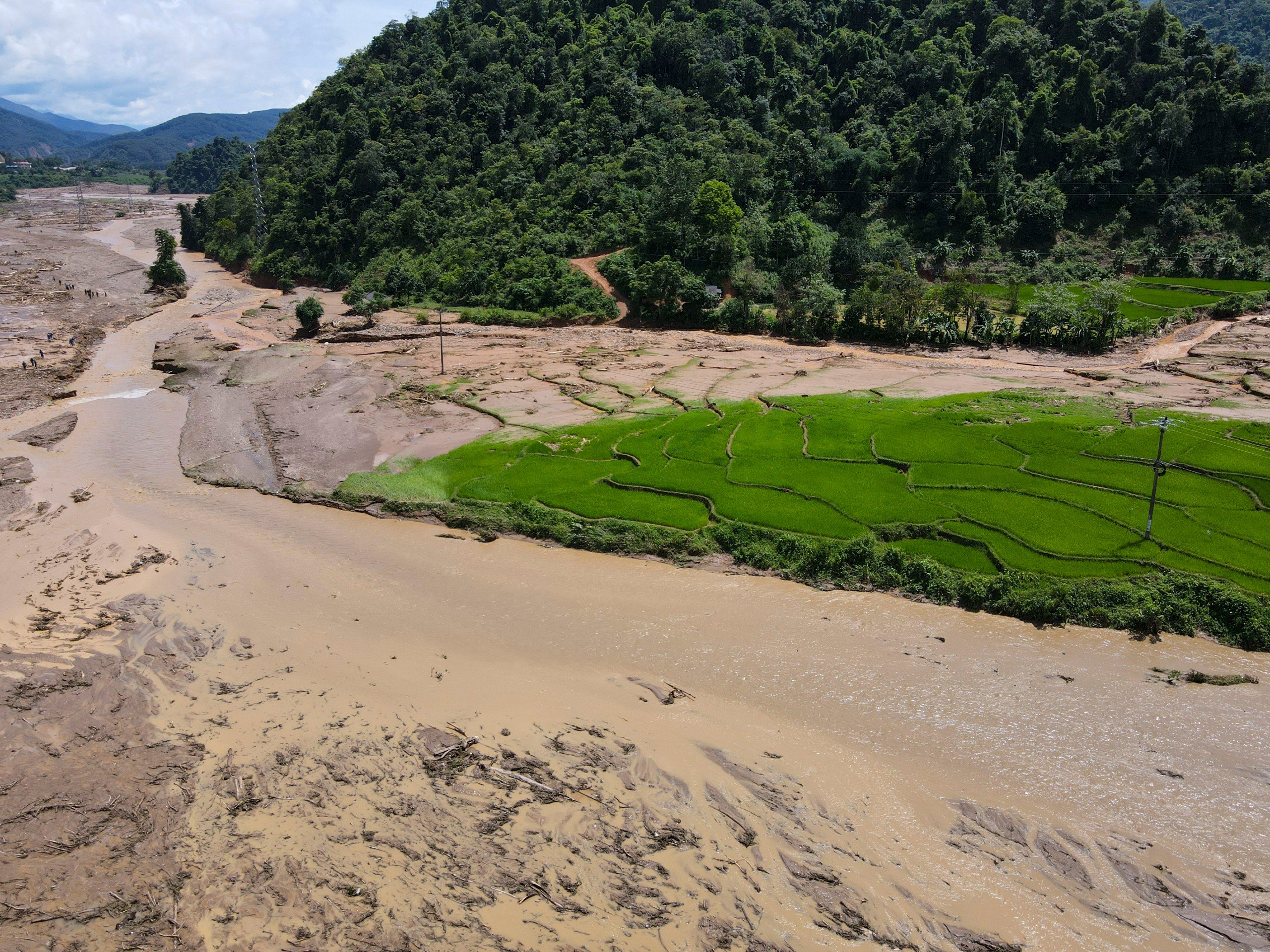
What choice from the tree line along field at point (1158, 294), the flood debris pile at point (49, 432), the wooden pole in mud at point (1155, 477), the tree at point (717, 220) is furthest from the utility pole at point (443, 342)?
the tree line along field at point (1158, 294)

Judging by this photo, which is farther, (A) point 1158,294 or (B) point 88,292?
(B) point 88,292

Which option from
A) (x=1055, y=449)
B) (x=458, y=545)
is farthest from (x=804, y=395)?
(x=458, y=545)

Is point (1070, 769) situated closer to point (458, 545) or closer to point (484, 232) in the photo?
point (458, 545)

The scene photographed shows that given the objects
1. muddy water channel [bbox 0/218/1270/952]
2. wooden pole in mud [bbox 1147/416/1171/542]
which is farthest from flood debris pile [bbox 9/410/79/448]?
wooden pole in mud [bbox 1147/416/1171/542]

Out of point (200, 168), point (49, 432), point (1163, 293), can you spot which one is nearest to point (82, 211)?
point (200, 168)

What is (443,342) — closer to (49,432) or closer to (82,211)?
(49,432)

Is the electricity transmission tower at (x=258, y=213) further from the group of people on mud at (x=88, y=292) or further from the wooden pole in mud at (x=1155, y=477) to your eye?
the wooden pole in mud at (x=1155, y=477)
